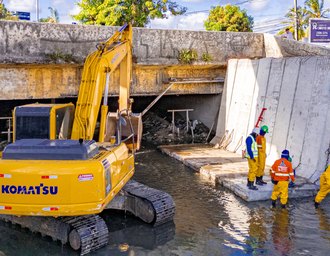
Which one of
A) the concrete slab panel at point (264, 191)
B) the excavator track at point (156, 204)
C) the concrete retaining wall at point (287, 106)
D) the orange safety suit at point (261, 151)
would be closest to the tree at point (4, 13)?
the concrete retaining wall at point (287, 106)

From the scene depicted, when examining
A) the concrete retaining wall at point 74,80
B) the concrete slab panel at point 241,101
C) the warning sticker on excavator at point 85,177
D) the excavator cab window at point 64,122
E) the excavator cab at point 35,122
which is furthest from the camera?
the concrete slab panel at point 241,101

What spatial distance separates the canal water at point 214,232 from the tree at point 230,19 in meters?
30.1

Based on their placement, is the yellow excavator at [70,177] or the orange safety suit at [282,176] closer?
the yellow excavator at [70,177]

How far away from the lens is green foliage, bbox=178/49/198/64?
16.1 meters

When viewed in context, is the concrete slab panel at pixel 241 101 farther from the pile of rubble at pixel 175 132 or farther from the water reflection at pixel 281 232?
the water reflection at pixel 281 232

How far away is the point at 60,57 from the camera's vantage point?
14.2 metres

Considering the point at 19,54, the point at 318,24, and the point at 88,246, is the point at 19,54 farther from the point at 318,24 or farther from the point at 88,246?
the point at 318,24

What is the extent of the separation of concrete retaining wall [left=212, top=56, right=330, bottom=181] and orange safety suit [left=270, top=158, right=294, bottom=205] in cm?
187

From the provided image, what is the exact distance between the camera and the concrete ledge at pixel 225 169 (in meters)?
10.3

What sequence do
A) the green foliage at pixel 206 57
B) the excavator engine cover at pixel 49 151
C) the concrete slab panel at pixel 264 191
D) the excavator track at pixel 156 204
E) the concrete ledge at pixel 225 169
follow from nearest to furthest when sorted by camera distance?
the excavator engine cover at pixel 49 151
the excavator track at pixel 156 204
the concrete slab panel at pixel 264 191
the concrete ledge at pixel 225 169
the green foliage at pixel 206 57

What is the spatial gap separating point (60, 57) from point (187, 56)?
4730 millimetres

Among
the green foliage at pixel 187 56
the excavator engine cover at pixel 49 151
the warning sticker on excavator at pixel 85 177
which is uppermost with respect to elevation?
the green foliage at pixel 187 56

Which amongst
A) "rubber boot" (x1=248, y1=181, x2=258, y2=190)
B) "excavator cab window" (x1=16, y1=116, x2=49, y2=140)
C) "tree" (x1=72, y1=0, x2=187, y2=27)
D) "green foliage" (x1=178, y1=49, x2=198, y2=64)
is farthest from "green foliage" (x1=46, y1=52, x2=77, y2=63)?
"tree" (x1=72, y1=0, x2=187, y2=27)

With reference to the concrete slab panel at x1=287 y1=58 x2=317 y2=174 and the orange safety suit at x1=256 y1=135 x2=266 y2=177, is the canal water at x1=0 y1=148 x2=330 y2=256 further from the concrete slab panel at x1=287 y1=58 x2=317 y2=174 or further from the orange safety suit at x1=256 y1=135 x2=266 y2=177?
the concrete slab panel at x1=287 y1=58 x2=317 y2=174
